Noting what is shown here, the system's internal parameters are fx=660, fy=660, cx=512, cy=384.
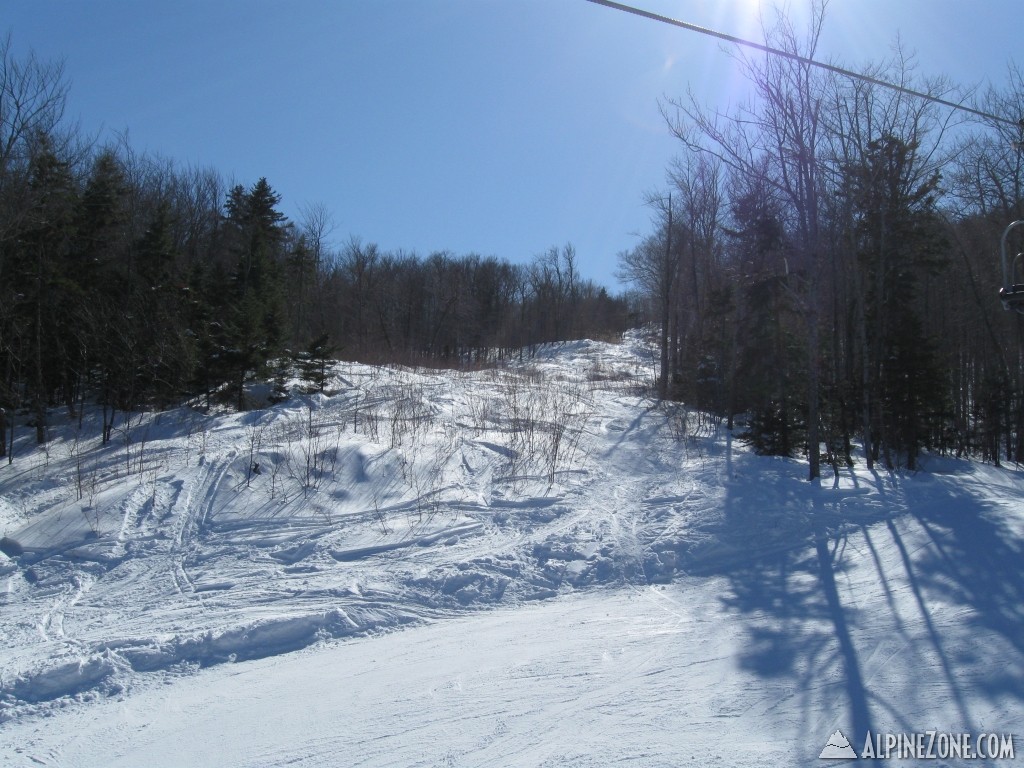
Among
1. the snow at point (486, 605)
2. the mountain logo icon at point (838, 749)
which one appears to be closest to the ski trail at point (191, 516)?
the snow at point (486, 605)

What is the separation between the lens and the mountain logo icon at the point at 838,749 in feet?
11.7

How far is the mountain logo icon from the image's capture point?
3576 millimetres

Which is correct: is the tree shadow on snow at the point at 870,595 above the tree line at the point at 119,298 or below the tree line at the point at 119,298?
below

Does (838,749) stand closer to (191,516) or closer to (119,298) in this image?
(191,516)

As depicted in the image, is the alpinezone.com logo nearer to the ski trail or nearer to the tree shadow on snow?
the tree shadow on snow

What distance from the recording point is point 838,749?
3645 millimetres

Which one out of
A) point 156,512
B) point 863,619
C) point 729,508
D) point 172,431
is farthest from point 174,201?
point 863,619

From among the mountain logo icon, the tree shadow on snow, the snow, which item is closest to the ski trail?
the snow

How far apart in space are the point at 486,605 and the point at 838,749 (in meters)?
3.75

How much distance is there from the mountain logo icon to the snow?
0.28 feet

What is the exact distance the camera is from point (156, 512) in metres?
8.90

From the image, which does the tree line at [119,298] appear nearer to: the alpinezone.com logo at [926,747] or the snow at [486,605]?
the snow at [486,605]

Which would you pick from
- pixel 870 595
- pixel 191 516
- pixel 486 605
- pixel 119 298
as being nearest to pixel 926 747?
pixel 870 595

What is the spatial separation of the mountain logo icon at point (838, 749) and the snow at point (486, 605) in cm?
8
